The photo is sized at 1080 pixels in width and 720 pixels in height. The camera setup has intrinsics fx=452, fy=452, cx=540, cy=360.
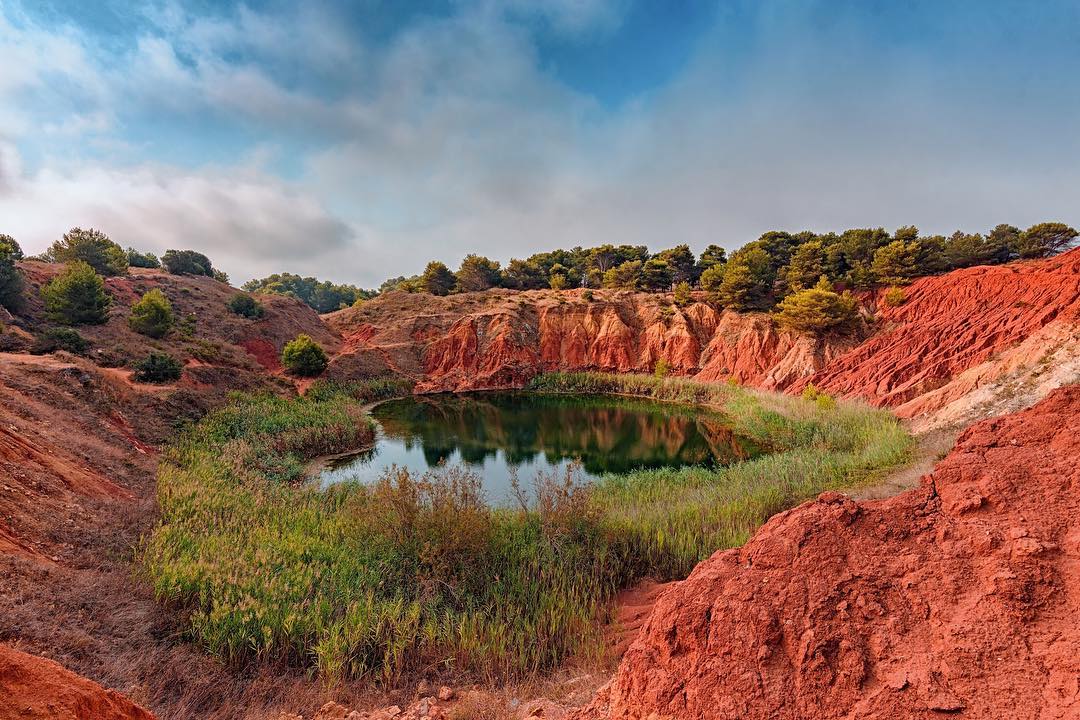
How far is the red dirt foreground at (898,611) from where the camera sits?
7.80ft

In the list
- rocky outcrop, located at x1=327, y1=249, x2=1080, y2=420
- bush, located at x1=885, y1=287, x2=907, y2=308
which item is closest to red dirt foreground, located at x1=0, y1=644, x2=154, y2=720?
rocky outcrop, located at x1=327, y1=249, x2=1080, y2=420

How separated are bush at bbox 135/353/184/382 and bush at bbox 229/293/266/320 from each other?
20644 millimetres

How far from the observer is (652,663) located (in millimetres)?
3232

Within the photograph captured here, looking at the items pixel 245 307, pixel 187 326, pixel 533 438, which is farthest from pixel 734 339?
pixel 245 307

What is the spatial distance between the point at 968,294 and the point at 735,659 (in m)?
34.1

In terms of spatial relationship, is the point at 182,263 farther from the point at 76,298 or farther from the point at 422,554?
the point at 422,554

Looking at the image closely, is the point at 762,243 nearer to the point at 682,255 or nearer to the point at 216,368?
the point at 682,255

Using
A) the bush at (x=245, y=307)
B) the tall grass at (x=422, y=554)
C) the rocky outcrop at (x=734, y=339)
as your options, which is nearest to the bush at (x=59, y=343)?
the tall grass at (x=422, y=554)

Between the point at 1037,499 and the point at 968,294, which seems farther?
the point at 968,294

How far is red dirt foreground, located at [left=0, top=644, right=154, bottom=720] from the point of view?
211cm

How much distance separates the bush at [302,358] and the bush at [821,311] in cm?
3344

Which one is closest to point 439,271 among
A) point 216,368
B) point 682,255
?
point 682,255

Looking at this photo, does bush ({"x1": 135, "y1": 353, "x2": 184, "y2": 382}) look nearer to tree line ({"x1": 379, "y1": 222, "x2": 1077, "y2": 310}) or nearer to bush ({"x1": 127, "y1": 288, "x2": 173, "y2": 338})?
bush ({"x1": 127, "y1": 288, "x2": 173, "y2": 338})

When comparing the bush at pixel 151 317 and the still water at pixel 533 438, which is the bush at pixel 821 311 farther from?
the bush at pixel 151 317
